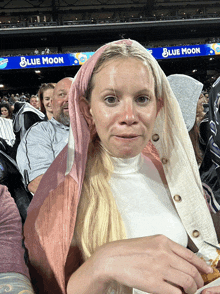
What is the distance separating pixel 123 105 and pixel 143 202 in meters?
0.15

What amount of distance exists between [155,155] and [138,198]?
0.35ft

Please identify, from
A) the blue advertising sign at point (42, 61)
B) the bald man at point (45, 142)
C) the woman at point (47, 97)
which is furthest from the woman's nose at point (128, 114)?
the blue advertising sign at point (42, 61)

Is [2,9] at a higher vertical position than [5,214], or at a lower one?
higher

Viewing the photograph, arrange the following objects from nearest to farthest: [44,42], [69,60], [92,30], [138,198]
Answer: [138,198] → [69,60] → [92,30] → [44,42]

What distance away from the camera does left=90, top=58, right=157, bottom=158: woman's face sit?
1.30ft

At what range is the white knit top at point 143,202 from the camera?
0.42 metres

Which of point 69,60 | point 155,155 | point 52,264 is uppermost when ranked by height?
point 69,60

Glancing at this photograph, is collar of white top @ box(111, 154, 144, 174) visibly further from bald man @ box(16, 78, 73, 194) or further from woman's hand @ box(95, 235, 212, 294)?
bald man @ box(16, 78, 73, 194)

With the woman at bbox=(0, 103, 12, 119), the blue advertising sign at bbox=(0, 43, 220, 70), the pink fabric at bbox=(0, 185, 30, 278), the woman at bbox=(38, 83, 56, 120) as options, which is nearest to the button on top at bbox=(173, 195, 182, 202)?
the pink fabric at bbox=(0, 185, 30, 278)

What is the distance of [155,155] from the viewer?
522mm

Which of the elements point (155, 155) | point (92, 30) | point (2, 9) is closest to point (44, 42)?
point (92, 30)

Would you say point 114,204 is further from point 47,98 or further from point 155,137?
point 47,98

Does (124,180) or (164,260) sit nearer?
(164,260)

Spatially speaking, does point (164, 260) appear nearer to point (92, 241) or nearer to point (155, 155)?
point (92, 241)
